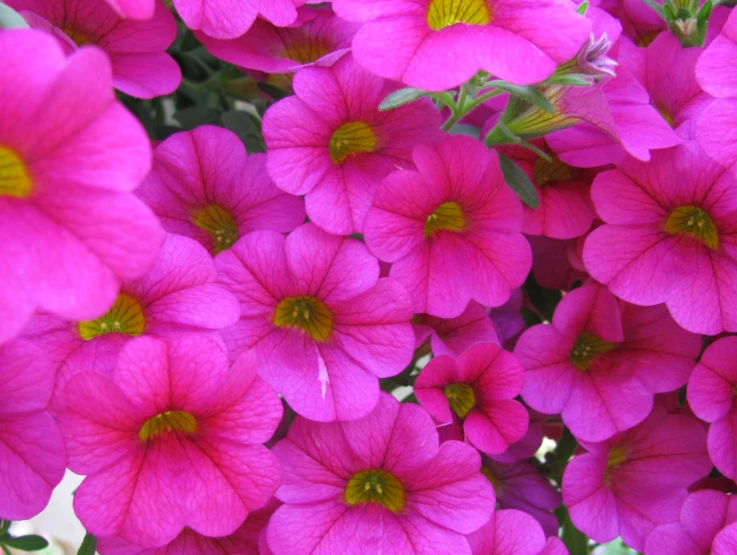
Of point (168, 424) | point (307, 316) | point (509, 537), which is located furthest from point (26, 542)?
point (509, 537)

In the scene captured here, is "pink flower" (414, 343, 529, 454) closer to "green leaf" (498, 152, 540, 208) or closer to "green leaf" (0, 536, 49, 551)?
"green leaf" (498, 152, 540, 208)

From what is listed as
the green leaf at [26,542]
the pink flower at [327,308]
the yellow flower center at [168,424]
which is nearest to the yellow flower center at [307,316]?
the pink flower at [327,308]

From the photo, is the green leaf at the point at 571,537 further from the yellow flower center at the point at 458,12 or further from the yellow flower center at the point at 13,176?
the yellow flower center at the point at 13,176

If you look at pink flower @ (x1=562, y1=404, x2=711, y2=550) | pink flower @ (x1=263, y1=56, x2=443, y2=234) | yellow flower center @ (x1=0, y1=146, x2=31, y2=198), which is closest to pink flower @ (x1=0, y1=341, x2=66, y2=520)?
yellow flower center @ (x1=0, y1=146, x2=31, y2=198)

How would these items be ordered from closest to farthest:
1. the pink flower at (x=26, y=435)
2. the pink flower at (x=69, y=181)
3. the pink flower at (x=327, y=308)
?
the pink flower at (x=69, y=181)
the pink flower at (x=26, y=435)
the pink flower at (x=327, y=308)

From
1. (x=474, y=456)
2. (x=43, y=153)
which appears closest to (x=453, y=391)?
(x=474, y=456)

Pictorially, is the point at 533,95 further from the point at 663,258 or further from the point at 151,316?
the point at 151,316
